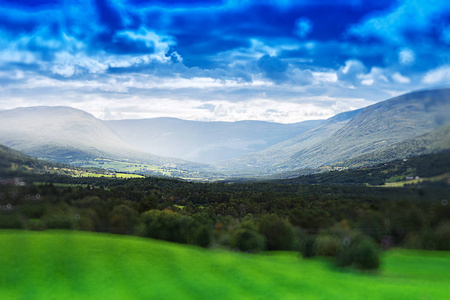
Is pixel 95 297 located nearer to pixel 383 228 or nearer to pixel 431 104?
pixel 383 228

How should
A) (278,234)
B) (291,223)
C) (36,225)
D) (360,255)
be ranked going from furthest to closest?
(291,223) < (278,234) < (36,225) < (360,255)

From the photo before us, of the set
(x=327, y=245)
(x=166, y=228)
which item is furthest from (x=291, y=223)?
(x=166, y=228)

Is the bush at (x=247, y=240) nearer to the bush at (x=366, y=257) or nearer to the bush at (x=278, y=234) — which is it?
the bush at (x=278, y=234)

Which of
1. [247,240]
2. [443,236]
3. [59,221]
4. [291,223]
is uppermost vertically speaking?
[443,236]

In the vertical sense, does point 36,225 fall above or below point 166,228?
above

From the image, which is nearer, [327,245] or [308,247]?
[327,245]

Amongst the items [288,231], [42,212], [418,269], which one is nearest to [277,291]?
[418,269]

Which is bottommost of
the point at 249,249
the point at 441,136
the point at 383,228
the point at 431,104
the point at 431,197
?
the point at 249,249

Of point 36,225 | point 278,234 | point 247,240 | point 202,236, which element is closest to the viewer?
point 36,225

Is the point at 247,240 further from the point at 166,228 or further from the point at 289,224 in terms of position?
the point at 166,228
